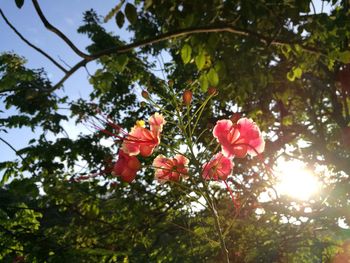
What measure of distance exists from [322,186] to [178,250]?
2814mm

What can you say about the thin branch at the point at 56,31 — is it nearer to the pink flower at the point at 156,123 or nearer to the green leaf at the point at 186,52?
the pink flower at the point at 156,123

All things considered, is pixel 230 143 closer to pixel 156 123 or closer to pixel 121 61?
pixel 156 123

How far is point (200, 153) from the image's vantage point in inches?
51.6

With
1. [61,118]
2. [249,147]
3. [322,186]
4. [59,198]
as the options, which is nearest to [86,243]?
[59,198]

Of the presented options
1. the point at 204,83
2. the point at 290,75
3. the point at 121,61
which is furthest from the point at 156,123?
the point at 290,75

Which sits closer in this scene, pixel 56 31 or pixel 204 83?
pixel 56 31

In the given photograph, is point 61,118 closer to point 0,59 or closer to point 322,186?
point 0,59

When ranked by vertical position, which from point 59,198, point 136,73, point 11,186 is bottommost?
point 11,186

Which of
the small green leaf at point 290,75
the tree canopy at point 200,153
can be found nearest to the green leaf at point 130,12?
the tree canopy at point 200,153

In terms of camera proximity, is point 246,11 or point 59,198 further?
point 59,198

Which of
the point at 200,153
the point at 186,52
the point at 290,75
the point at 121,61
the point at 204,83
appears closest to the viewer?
the point at 200,153

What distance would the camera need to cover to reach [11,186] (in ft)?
9.85

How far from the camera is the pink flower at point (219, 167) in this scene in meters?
1.39

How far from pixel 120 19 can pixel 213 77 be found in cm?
82
